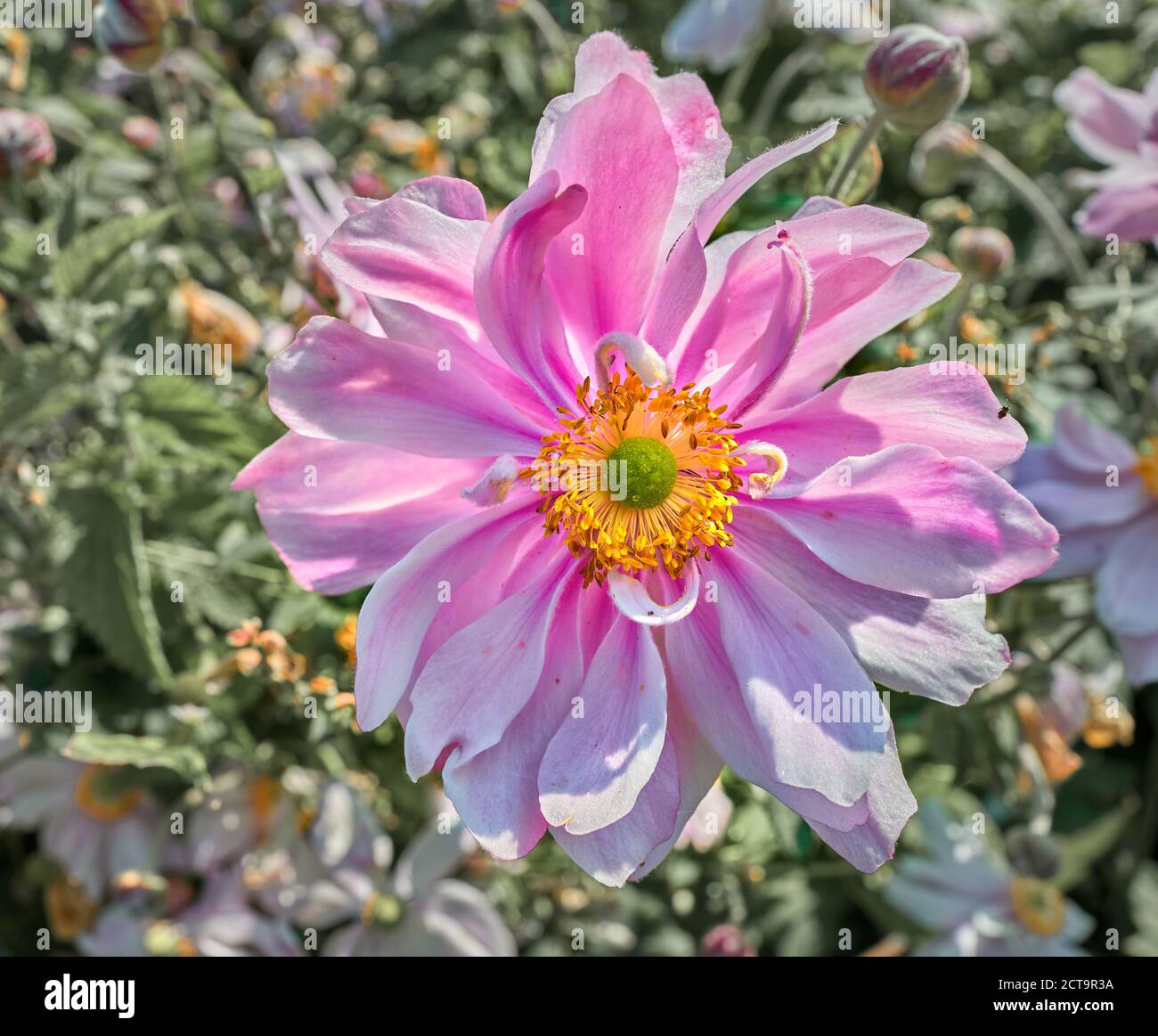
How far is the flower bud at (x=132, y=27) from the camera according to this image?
5.27 feet

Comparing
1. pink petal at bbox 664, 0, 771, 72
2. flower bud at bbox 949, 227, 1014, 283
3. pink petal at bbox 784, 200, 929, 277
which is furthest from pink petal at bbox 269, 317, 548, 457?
pink petal at bbox 664, 0, 771, 72

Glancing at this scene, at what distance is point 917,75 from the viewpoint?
1.30m

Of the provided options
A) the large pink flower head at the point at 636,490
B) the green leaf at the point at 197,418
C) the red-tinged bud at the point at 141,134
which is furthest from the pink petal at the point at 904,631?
the red-tinged bud at the point at 141,134

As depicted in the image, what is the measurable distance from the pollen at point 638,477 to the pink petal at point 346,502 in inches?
4.1

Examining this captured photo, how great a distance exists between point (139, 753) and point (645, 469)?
0.79 metres

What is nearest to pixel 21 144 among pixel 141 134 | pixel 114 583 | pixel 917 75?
pixel 141 134

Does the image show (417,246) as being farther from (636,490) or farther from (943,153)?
(943,153)

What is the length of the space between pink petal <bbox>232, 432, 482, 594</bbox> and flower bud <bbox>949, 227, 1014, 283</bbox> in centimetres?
84

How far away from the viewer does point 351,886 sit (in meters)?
1.81

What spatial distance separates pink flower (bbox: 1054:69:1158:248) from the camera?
1.60 metres

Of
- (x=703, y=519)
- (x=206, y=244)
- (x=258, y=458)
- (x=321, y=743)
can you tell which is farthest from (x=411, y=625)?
(x=206, y=244)

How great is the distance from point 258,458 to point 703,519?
490 millimetres

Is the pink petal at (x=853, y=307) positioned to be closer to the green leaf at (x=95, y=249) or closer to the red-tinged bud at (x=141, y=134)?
→ the green leaf at (x=95, y=249)

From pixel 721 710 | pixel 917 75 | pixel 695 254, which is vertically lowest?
pixel 721 710
